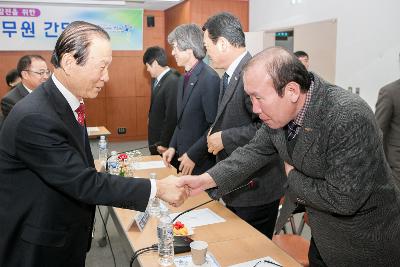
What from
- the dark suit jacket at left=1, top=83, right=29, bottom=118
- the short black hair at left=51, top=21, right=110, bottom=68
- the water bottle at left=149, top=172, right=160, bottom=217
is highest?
the short black hair at left=51, top=21, right=110, bottom=68

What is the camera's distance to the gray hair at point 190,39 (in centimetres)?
308

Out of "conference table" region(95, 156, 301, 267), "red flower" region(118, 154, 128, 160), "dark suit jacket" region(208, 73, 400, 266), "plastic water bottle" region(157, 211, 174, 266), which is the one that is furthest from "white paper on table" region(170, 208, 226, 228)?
"red flower" region(118, 154, 128, 160)

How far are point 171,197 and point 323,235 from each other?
66cm

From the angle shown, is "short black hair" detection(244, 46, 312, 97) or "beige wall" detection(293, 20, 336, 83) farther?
"beige wall" detection(293, 20, 336, 83)

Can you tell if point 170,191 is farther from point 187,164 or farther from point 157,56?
point 157,56

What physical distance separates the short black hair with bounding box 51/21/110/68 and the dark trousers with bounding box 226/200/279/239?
126 cm

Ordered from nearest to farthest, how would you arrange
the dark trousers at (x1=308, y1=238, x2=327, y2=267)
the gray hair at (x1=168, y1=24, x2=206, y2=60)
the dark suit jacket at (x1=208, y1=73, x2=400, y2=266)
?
1. the dark suit jacket at (x1=208, y1=73, x2=400, y2=266)
2. the dark trousers at (x1=308, y1=238, x2=327, y2=267)
3. the gray hair at (x1=168, y1=24, x2=206, y2=60)

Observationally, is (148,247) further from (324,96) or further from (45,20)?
(45,20)

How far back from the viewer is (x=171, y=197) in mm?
1744

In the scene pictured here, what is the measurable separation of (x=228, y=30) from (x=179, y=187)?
1.04 metres

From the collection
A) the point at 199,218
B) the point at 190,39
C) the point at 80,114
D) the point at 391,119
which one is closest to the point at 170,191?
the point at 199,218

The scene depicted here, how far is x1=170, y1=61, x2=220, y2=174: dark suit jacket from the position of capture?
2848 mm

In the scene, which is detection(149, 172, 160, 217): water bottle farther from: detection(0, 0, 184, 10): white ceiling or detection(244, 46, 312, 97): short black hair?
detection(0, 0, 184, 10): white ceiling

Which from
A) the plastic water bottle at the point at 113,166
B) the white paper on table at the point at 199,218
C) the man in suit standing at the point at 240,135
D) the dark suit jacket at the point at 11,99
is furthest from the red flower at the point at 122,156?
the dark suit jacket at the point at 11,99
